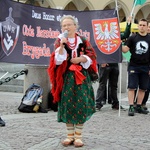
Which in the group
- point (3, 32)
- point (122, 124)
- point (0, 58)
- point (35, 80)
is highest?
point (3, 32)

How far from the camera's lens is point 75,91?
4.92 metres

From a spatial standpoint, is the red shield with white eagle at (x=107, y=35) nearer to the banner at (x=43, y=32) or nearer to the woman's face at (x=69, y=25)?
the banner at (x=43, y=32)

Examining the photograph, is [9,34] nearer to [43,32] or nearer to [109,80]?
[43,32]

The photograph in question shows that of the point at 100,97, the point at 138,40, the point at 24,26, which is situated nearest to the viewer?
the point at 24,26

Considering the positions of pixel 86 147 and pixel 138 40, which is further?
pixel 138 40

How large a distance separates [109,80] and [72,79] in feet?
12.6

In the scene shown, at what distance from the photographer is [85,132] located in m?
5.84

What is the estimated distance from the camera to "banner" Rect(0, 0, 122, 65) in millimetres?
6734

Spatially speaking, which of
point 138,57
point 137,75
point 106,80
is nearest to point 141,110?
point 137,75

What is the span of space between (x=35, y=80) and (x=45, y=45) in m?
1.17

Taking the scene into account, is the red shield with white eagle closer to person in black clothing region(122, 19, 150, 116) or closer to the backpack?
person in black clothing region(122, 19, 150, 116)

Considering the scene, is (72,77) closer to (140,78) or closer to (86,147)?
(86,147)

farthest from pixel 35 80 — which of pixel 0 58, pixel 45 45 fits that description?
pixel 0 58

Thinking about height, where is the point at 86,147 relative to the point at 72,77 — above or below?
below
